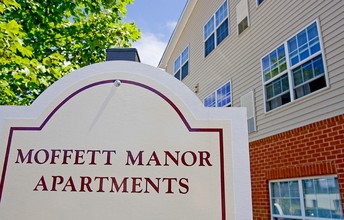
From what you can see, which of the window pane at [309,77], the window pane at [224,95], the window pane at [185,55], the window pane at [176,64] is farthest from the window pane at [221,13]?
the window pane at [309,77]

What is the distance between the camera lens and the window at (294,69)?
6.44 metres

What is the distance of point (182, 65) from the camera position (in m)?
14.6

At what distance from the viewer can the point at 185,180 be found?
1903mm

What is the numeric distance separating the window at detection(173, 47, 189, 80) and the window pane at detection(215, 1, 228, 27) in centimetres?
302

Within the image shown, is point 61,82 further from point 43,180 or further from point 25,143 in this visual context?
point 43,180

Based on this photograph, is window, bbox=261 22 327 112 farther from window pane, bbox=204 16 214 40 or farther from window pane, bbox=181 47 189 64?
window pane, bbox=181 47 189 64

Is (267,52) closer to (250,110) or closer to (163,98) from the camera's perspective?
(250,110)

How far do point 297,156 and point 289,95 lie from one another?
154 cm

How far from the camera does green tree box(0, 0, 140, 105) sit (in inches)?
178

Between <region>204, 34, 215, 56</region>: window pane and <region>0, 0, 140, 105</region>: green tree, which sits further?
<region>204, 34, 215, 56</region>: window pane

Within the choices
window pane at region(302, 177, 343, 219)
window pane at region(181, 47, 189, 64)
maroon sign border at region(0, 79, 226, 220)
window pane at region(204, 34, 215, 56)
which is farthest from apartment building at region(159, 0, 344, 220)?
maroon sign border at region(0, 79, 226, 220)

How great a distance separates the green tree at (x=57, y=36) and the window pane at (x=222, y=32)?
14.2 ft

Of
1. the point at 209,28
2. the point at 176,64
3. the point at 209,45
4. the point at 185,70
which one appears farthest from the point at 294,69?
the point at 176,64

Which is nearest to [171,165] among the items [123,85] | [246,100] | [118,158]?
[118,158]
